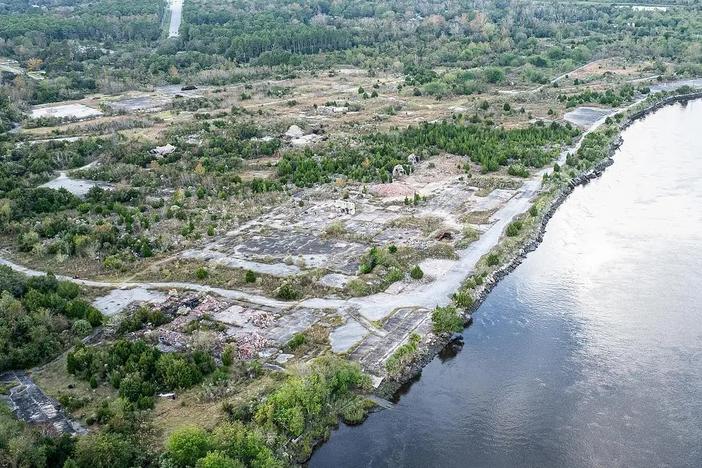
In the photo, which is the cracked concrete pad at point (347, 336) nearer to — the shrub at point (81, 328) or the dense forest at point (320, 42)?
the shrub at point (81, 328)

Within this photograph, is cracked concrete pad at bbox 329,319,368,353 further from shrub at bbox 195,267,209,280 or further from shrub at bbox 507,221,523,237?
shrub at bbox 507,221,523,237

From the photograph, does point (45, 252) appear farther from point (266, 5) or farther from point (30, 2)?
point (30, 2)

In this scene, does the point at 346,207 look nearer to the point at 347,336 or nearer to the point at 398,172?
the point at 398,172

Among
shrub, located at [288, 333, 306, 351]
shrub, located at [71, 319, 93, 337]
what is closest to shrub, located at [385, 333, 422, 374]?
shrub, located at [288, 333, 306, 351]

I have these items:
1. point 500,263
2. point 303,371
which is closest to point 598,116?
point 500,263

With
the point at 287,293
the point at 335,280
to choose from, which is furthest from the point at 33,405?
the point at 335,280

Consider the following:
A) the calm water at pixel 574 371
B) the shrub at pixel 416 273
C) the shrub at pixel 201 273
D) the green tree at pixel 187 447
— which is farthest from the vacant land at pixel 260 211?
the calm water at pixel 574 371
